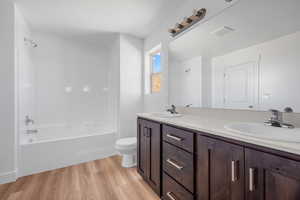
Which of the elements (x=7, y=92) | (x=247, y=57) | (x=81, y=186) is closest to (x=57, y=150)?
(x=81, y=186)

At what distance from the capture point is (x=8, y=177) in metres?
1.80

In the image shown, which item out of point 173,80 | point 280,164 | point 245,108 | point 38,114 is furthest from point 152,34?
point 38,114

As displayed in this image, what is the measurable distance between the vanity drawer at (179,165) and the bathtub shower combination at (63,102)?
5.36ft

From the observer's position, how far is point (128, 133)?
9.18 feet

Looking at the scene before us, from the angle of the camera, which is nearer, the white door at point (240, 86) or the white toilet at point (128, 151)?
the white door at point (240, 86)

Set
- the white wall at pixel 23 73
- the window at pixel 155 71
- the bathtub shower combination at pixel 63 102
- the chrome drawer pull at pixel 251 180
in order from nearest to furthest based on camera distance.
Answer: the chrome drawer pull at pixel 251 180
the white wall at pixel 23 73
the bathtub shower combination at pixel 63 102
the window at pixel 155 71

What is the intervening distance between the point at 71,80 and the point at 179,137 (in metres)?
2.97

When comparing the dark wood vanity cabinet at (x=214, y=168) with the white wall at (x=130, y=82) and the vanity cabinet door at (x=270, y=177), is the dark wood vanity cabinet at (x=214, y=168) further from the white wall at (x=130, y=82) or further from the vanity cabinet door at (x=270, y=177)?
the white wall at (x=130, y=82)

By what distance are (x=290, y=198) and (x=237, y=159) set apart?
0.74ft

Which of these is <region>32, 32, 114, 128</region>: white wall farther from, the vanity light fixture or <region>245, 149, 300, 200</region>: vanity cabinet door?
Answer: <region>245, 149, 300, 200</region>: vanity cabinet door

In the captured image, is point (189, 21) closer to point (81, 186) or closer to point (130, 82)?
point (130, 82)

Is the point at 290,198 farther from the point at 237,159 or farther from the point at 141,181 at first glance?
the point at 141,181

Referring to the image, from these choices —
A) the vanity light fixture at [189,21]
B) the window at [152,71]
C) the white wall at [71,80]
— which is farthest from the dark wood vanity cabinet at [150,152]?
the white wall at [71,80]

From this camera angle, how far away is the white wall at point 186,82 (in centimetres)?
171
